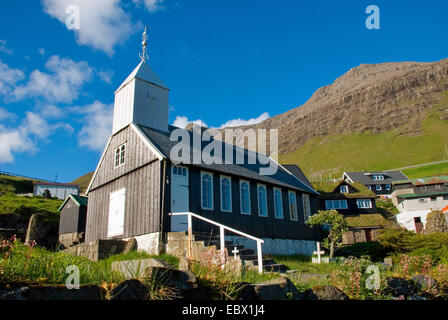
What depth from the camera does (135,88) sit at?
2008 cm

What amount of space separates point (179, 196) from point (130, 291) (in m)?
12.1

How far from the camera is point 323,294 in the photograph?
680 centimetres

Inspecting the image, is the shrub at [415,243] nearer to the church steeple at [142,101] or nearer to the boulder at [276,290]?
the boulder at [276,290]

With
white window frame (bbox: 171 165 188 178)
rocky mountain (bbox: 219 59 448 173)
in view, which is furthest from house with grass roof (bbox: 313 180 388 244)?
rocky mountain (bbox: 219 59 448 173)

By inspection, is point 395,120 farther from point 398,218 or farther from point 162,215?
point 162,215

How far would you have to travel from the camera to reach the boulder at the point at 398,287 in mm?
8016

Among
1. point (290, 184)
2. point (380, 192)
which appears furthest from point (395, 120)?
point (290, 184)

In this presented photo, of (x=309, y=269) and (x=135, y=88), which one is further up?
(x=135, y=88)

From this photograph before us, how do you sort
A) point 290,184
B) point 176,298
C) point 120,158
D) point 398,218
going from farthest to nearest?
point 398,218
point 290,184
point 120,158
point 176,298

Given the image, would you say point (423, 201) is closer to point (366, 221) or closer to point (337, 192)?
point (337, 192)

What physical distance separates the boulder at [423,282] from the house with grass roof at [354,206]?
39.4 metres

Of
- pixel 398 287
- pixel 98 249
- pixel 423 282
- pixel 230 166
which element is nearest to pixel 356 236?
pixel 230 166

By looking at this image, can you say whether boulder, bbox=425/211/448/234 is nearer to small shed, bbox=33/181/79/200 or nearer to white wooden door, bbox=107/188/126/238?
white wooden door, bbox=107/188/126/238
